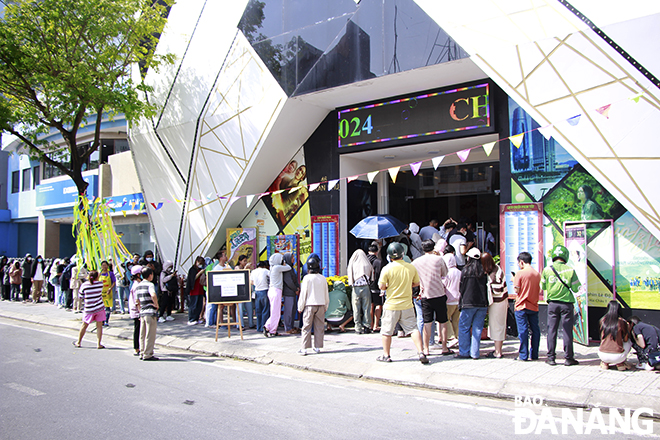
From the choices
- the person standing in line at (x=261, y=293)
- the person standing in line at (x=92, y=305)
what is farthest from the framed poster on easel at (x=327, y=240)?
the person standing in line at (x=92, y=305)

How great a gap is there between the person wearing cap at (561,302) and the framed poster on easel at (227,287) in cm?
573

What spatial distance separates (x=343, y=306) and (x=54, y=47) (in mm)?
10216

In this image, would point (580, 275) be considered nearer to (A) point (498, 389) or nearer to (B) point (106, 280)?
(A) point (498, 389)

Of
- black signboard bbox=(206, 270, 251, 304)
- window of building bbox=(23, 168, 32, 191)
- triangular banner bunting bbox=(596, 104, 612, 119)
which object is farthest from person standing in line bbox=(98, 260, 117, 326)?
window of building bbox=(23, 168, 32, 191)

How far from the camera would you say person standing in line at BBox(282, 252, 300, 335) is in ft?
34.6

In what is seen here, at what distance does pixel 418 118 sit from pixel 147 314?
7.33 m

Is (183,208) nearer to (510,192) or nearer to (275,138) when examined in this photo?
(275,138)

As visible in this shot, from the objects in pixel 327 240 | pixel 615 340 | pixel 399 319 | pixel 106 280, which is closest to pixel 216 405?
pixel 399 319

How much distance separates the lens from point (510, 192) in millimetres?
10156

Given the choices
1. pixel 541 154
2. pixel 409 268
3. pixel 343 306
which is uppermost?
pixel 541 154

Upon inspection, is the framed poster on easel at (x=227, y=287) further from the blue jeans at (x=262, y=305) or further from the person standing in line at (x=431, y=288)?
the person standing in line at (x=431, y=288)

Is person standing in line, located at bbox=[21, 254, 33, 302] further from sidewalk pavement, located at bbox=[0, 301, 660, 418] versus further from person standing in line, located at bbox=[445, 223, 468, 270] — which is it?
person standing in line, located at bbox=[445, 223, 468, 270]

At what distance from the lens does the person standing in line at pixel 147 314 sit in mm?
8830

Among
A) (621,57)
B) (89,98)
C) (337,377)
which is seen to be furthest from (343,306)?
(89,98)
